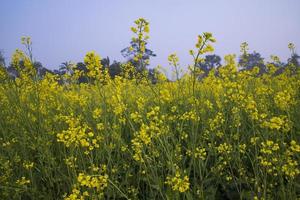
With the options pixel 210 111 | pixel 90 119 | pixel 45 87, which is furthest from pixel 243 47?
pixel 45 87

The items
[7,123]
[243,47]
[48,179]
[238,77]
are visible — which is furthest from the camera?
[243,47]

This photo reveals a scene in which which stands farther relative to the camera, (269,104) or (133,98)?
(133,98)

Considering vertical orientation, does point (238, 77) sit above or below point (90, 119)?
above

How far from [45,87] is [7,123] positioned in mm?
523

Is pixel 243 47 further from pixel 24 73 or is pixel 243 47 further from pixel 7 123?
pixel 7 123

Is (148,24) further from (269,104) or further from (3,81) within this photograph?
(269,104)

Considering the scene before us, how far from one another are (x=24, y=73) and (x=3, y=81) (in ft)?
1.37

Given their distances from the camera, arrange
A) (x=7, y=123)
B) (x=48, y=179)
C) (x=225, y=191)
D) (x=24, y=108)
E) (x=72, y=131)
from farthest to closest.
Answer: (x=7, y=123), (x=24, y=108), (x=48, y=179), (x=225, y=191), (x=72, y=131)

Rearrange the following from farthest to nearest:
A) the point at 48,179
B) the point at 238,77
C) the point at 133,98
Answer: the point at 133,98 < the point at 238,77 < the point at 48,179

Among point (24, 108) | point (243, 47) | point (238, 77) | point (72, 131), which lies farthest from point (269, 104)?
point (24, 108)

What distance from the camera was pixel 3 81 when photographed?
2791 millimetres

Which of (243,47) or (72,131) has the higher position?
(243,47)

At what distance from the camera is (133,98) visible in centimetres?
430

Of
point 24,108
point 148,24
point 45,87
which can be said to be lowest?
point 24,108
